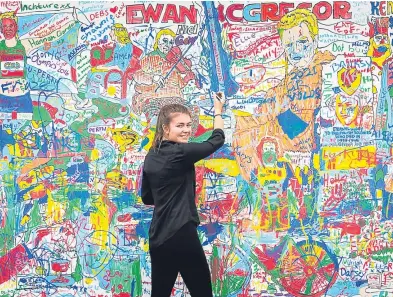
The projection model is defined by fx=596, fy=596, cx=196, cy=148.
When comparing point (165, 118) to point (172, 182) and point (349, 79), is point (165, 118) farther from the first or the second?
point (349, 79)

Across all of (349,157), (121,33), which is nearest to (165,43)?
(121,33)

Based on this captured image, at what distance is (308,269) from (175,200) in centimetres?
139

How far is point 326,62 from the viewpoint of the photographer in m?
4.33

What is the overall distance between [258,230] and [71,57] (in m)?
1.87

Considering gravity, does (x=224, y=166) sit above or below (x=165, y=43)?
below

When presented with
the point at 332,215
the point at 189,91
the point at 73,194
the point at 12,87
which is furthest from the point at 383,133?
the point at 12,87

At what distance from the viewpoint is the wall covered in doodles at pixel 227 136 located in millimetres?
4316

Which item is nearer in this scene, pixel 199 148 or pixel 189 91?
pixel 199 148

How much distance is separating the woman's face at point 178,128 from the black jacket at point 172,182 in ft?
0.15

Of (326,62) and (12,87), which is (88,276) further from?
(326,62)

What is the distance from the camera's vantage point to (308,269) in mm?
4438

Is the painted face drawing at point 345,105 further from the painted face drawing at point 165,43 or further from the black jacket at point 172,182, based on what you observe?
the painted face drawing at point 165,43

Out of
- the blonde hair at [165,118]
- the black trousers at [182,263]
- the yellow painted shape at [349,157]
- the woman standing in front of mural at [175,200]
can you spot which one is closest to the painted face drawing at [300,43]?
the yellow painted shape at [349,157]

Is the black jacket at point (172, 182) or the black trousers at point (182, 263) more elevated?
the black jacket at point (172, 182)
